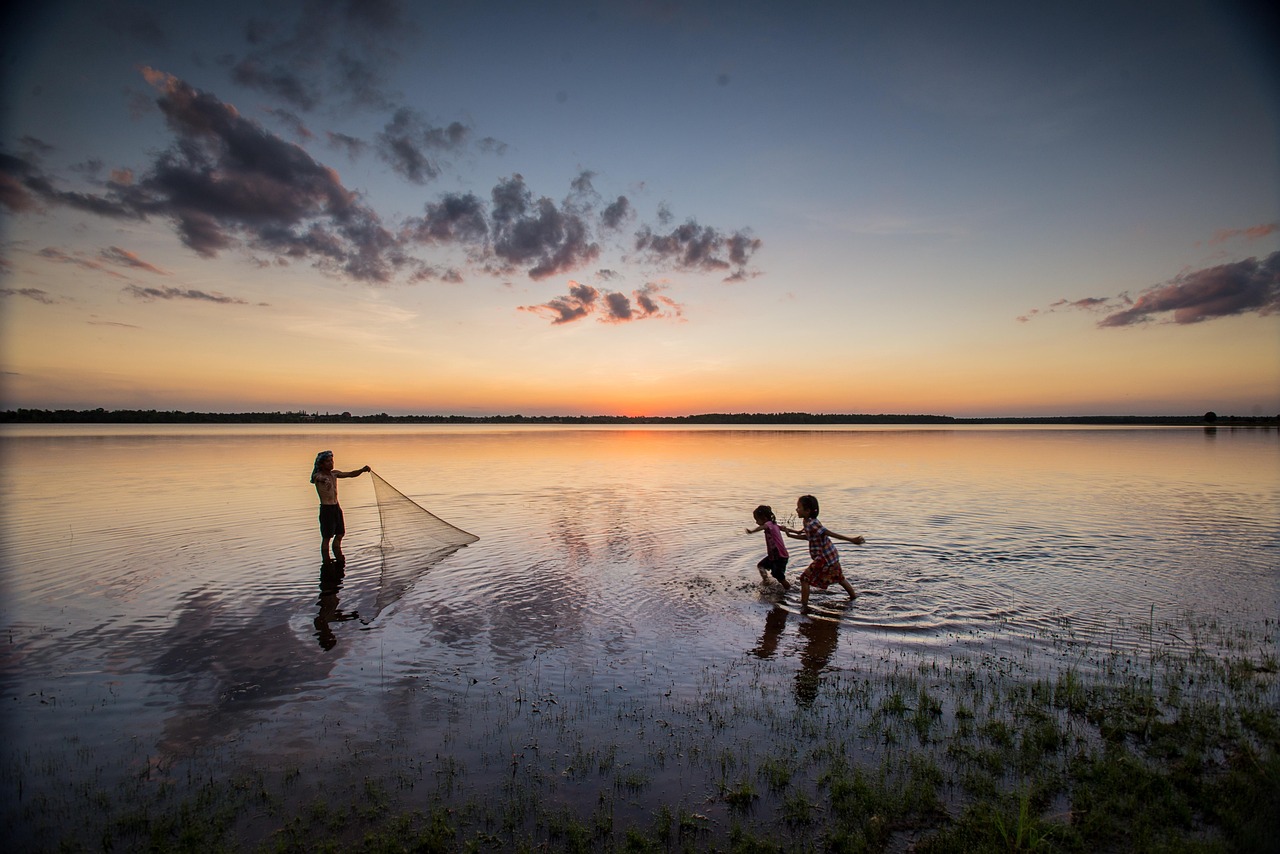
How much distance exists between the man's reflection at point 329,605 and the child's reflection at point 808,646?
7265mm

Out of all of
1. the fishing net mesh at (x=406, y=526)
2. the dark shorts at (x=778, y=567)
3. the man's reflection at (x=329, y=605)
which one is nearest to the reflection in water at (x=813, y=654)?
the dark shorts at (x=778, y=567)

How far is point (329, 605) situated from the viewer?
12.8 meters

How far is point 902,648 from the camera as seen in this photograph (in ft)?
33.8

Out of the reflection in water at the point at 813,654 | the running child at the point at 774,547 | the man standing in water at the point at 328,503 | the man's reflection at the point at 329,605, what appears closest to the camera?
the reflection in water at the point at 813,654

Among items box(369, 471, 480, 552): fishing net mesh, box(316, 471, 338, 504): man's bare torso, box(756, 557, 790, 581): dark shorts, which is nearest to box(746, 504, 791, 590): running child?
box(756, 557, 790, 581): dark shorts

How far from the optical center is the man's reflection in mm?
10906

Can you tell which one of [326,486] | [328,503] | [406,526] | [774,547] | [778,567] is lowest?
[778,567]

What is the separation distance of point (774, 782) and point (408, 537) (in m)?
13.4

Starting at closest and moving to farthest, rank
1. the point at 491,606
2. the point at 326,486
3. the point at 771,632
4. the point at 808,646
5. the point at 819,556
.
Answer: the point at 808,646, the point at 771,632, the point at 491,606, the point at 819,556, the point at 326,486

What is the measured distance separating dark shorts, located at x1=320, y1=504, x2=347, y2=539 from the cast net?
3.32ft

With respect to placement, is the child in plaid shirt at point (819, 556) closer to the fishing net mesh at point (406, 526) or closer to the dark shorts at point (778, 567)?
the dark shorts at point (778, 567)

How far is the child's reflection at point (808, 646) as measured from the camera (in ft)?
28.5

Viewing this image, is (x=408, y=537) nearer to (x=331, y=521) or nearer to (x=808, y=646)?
(x=331, y=521)

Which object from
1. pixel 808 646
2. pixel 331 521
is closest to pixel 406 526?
pixel 331 521
